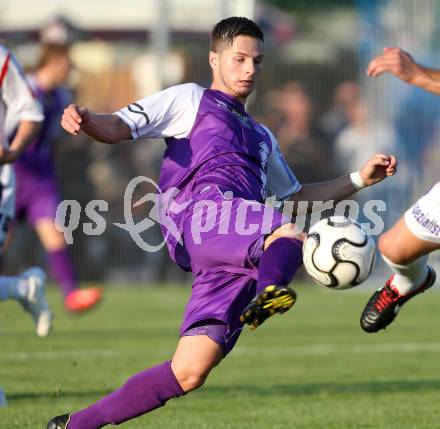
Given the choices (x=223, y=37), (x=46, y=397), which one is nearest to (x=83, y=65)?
(x=46, y=397)

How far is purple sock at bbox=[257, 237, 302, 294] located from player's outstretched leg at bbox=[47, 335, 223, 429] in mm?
532

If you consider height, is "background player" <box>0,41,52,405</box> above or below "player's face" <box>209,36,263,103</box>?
below

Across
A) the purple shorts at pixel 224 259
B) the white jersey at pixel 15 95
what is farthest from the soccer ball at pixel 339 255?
the white jersey at pixel 15 95

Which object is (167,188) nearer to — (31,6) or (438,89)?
(438,89)

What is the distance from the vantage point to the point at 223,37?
664 cm

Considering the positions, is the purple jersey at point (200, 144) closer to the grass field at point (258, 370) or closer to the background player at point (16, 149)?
the grass field at point (258, 370)

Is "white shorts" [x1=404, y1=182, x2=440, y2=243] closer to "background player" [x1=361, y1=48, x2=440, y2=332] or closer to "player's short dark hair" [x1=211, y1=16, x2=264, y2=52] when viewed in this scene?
"background player" [x1=361, y1=48, x2=440, y2=332]

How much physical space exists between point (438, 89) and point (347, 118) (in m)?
14.2

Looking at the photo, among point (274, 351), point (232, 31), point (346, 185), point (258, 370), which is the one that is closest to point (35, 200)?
point (274, 351)

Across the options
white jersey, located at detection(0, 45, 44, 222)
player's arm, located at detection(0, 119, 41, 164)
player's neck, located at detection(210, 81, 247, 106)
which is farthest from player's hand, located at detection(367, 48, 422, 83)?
white jersey, located at detection(0, 45, 44, 222)

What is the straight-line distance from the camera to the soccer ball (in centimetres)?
583

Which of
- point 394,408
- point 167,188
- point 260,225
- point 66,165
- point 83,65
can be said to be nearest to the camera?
point 260,225

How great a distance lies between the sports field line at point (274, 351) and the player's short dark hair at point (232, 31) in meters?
4.75

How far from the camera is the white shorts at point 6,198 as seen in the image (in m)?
9.27
